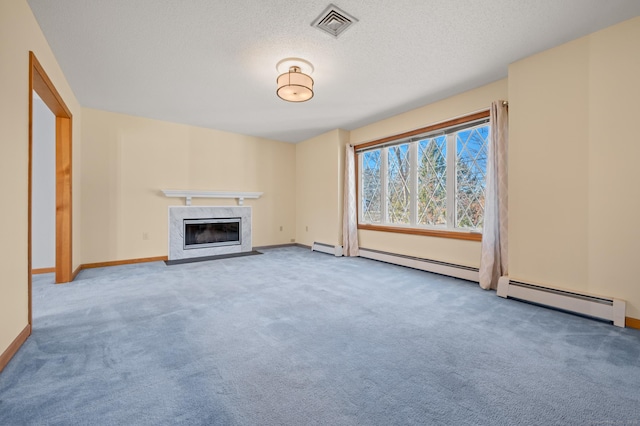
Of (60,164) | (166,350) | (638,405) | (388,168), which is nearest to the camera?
(638,405)

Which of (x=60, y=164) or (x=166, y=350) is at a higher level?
(x=60, y=164)

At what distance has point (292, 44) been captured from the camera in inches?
102

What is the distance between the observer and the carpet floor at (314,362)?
1275mm

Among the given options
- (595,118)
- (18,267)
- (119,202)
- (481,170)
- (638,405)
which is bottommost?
(638,405)

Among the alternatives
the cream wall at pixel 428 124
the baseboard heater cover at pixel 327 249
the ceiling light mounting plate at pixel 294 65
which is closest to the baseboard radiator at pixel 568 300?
the cream wall at pixel 428 124

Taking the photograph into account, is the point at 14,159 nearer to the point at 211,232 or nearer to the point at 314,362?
the point at 314,362

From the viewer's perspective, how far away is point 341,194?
5395 mm

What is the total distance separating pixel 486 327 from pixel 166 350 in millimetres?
2387

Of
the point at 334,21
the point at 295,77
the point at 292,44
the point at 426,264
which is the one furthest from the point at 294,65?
the point at 426,264

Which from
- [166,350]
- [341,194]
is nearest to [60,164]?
[166,350]

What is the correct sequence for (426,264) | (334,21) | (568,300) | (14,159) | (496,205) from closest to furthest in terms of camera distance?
1. (14,159)
2. (334,21)
3. (568,300)
4. (496,205)
5. (426,264)

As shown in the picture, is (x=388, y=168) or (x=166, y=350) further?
(x=388, y=168)

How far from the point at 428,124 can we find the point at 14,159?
4.42 meters

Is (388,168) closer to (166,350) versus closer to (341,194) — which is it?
(341,194)
